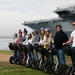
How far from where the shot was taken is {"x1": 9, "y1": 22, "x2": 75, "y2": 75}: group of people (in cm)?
644

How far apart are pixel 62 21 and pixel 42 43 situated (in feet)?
122

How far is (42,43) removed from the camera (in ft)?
24.2

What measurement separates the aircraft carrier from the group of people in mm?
29248

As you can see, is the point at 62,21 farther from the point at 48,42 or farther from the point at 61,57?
the point at 61,57

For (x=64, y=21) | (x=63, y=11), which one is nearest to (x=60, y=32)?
(x=63, y=11)

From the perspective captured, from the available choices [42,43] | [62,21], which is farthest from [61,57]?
[62,21]

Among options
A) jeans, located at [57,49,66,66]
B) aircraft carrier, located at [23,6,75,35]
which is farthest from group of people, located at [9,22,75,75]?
aircraft carrier, located at [23,6,75,35]

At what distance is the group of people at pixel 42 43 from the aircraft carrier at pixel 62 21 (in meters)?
29.2

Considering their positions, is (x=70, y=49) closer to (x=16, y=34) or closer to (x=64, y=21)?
(x=16, y=34)

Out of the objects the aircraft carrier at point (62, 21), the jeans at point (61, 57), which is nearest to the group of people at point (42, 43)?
the jeans at point (61, 57)

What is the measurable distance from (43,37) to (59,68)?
4.67 ft

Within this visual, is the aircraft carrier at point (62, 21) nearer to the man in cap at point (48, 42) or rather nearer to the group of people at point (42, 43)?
the group of people at point (42, 43)

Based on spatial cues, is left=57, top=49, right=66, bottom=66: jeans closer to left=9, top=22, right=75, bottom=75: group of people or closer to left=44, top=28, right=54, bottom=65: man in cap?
left=9, top=22, right=75, bottom=75: group of people

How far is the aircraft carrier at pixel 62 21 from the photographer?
38600mm
